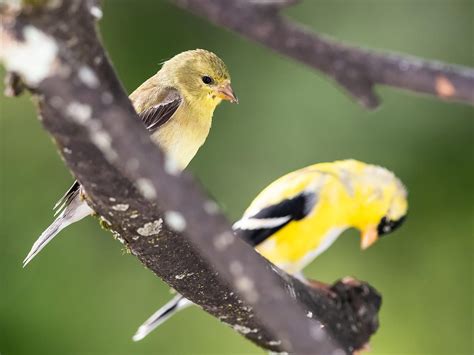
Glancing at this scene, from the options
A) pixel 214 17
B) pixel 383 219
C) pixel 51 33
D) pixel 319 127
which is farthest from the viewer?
pixel 319 127

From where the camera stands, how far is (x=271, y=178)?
3396mm

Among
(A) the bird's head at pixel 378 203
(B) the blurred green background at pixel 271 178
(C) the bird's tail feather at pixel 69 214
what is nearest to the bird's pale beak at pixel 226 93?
(C) the bird's tail feather at pixel 69 214

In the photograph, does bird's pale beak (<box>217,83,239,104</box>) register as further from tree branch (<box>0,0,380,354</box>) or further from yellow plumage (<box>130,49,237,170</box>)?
tree branch (<box>0,0,380,354</box>)

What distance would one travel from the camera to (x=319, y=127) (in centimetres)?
329

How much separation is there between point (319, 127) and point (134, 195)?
2.30 m

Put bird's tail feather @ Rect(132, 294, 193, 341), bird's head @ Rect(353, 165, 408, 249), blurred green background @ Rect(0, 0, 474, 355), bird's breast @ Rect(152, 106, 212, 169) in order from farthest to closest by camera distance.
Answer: blurred green background @ Rect(0, 0, 474, 355), bird's head @ Rect(353, 165, 408, 249), bird's tail feather @ Rect(132, 294, 193, 341), bird's breast @ Rect(152, 106, 212, 169)

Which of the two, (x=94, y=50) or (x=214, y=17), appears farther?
(x=94, y=50)

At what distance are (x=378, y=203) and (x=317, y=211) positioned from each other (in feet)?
0.71

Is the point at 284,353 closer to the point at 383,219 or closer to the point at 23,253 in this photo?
the point at 383,219

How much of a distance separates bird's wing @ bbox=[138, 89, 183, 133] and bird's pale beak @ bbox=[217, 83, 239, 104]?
0.09 meters

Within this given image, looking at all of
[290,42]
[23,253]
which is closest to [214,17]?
[290,42]

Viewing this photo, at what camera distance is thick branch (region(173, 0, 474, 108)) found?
701 mm

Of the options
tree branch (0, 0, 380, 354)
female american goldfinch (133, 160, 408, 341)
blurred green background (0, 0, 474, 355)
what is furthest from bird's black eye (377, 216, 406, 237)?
tree branch (0, 0, 380, 354)

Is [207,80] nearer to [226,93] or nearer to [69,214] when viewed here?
[226,93]
